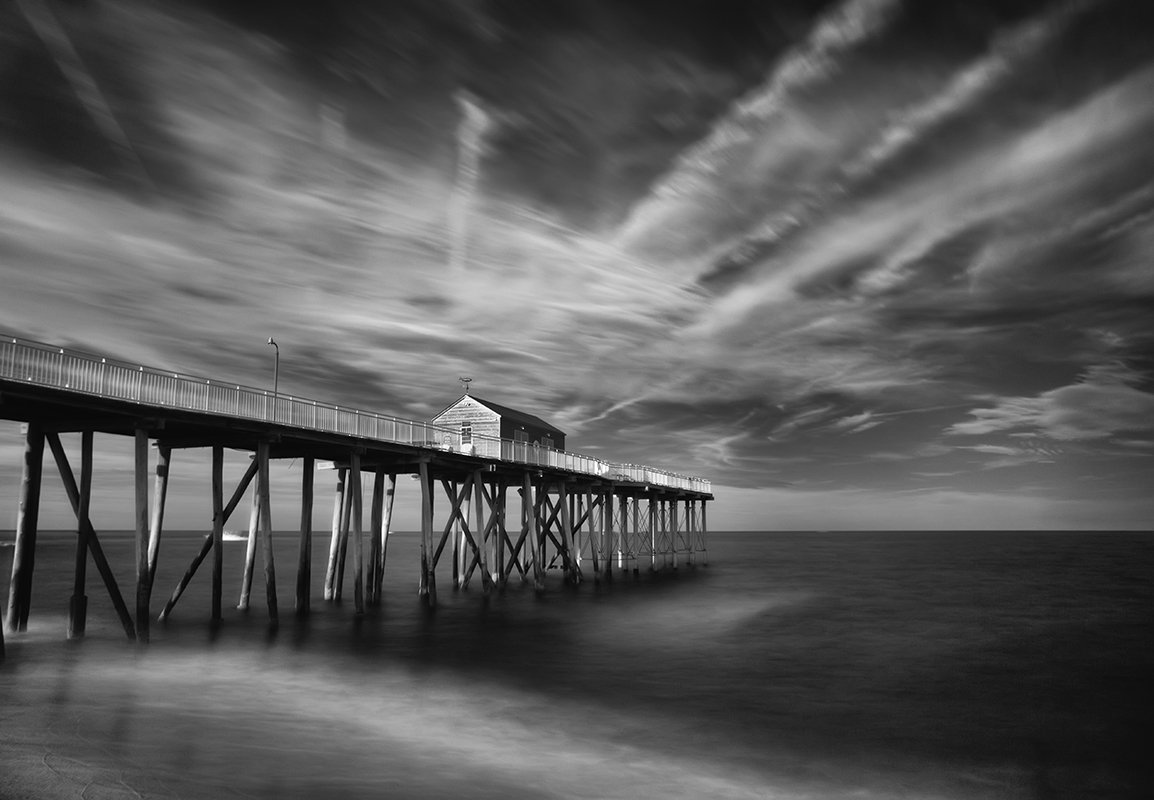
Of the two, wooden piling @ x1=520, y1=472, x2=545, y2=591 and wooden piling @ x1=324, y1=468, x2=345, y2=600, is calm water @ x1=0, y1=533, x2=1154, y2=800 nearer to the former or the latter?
wooden piling @ x1=324, y1=468, x2=345, y2=600

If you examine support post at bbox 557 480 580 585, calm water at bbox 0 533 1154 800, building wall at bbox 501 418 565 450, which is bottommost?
calm water at bbox 0 533 1154 800

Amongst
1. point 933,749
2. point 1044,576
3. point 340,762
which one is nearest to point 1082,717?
point 933,749

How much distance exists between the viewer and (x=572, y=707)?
13719 millimetres

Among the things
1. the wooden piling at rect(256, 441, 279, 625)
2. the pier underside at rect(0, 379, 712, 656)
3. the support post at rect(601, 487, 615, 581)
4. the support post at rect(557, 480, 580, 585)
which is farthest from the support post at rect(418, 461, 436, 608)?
the support post at rect(601, 487, 615, 581)

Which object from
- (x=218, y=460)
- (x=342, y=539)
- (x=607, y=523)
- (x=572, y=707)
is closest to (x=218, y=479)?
(x=218, y=460)

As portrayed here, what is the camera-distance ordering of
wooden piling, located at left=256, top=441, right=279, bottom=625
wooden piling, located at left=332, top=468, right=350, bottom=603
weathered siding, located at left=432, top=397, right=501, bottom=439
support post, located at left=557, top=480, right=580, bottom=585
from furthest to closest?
weathered siding, located at left=432, top=397, right=501, bottom=439
support post, located at left=557, top=480, right=580, bottom=585
wooden piling, located at left=332, top=468, right=350, bottom=603
wooden piling, located at left=256, top=441, right=279, bottom=625

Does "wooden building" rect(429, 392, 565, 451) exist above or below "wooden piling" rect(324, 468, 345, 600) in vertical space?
above

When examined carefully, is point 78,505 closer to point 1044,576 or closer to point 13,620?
point 13,620

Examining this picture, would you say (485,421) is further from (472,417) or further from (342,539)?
(342,539)

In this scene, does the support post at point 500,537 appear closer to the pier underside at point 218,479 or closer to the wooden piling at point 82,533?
the pier underside at point 218,479

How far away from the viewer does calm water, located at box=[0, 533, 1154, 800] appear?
972 centimetres

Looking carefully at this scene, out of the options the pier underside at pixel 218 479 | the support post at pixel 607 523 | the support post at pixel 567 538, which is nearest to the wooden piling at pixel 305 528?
the pier underside at pixel 218 479

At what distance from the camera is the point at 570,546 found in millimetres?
35781

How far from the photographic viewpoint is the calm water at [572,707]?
9.72 metres
